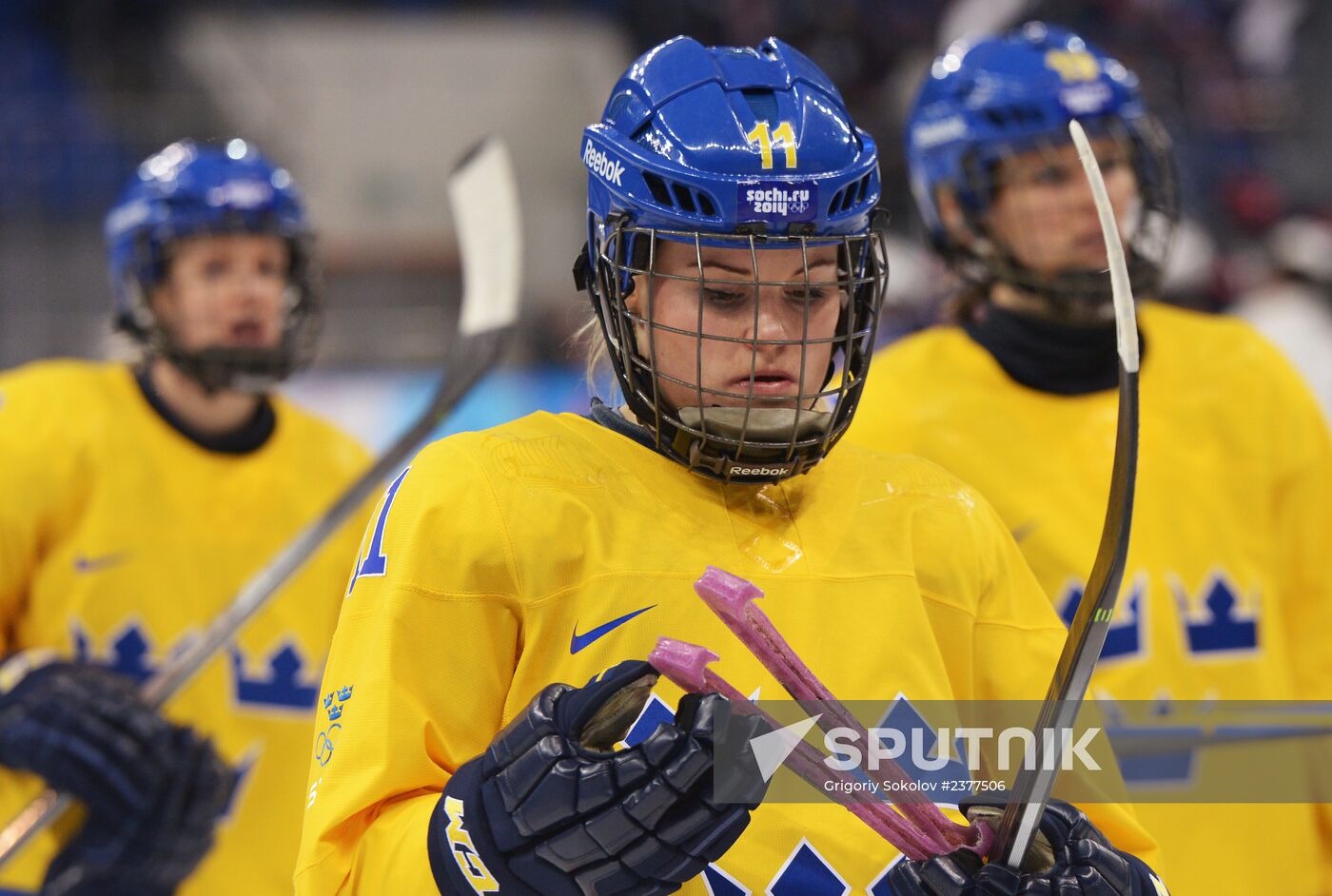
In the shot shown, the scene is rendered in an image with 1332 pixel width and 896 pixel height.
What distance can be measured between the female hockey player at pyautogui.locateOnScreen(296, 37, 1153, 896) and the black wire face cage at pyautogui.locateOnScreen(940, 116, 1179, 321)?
0.86 m

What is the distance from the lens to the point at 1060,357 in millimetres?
2443

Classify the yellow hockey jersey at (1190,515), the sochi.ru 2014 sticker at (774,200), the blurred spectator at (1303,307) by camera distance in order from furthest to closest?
the blurred spectator at (1303,307)
the yellow hockey jersey at (1190,515)
the sochi.ru 2014 sticker at (774,200)

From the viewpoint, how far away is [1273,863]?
87.4 inches

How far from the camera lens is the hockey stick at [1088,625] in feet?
3.96

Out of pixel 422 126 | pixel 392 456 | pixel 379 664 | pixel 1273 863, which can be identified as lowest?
pixel 422 126

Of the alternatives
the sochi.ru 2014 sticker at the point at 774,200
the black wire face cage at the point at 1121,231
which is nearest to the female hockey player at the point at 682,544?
the sochi.ru 2014 sticker at the point at 774,200

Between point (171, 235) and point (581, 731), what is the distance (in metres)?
2.07

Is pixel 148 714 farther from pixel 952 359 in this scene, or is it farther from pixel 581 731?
pixel 581 731

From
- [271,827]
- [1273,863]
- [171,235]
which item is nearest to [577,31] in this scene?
[171,235]

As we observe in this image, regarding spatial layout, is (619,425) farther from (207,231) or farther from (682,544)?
(207,231)

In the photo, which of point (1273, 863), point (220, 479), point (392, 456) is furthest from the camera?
point (220, 479)

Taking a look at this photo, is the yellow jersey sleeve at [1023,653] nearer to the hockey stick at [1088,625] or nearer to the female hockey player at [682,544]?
the female hockey player at [682,544]

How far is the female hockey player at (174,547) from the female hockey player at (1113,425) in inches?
43.8

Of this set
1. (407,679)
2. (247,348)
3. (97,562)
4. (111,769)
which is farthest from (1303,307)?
(407,679)
